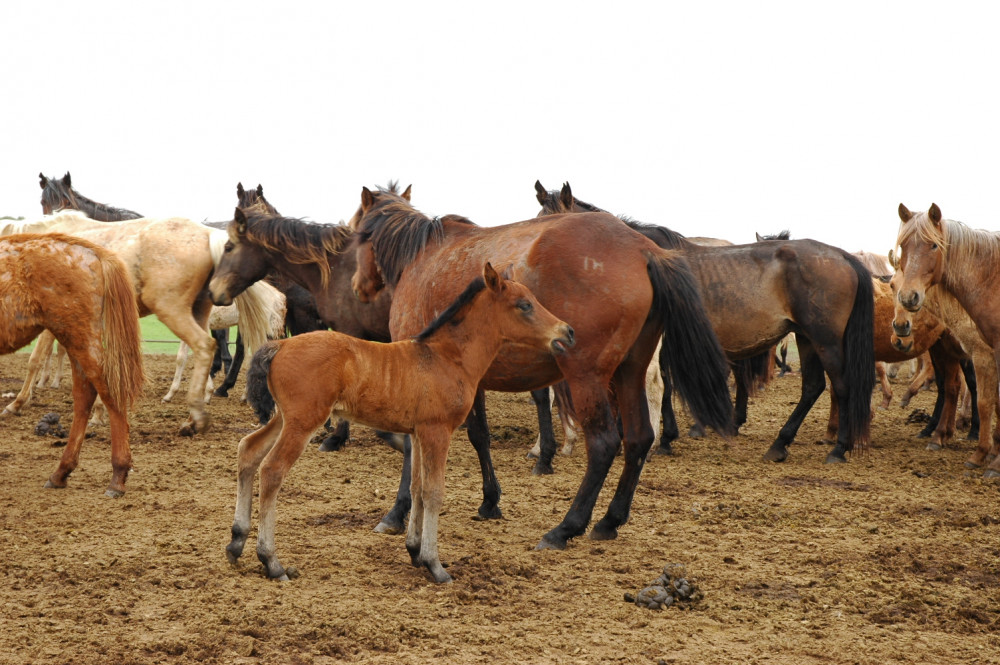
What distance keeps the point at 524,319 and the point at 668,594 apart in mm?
1642

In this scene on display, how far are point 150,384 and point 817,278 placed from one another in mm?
9705

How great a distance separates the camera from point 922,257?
25.8 ft

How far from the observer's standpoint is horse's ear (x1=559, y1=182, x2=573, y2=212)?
8.99 meters

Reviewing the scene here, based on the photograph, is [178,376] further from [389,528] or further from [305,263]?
[389,528]

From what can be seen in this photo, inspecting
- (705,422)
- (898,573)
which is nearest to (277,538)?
(705,422)

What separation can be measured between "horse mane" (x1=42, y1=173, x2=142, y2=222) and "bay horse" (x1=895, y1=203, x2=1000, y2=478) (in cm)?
1132

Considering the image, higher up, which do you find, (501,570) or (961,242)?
(961,242)

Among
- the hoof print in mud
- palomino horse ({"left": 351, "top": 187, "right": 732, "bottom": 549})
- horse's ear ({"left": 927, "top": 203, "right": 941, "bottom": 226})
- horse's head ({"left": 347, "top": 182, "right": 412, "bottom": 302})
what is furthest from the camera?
horse's ear ({"left": 927, "top": 203, "right": 941, "bottom": 226})

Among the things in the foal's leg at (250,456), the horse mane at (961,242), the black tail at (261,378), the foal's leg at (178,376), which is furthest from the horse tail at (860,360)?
the foal's leg at (178,376)

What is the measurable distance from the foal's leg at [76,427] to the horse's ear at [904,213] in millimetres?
7292

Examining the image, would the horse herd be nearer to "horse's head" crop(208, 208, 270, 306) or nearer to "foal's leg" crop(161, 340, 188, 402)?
"horse's head" crop(208, 208, 270, 306)

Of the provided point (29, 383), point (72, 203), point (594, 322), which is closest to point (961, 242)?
point (594, 322)

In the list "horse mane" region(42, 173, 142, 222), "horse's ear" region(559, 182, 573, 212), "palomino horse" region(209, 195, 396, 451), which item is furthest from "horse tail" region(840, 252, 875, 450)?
"horse mane" region(42, 173, 142, 222)

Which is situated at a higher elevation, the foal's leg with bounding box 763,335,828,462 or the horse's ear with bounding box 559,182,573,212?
the horse's ear with bounding box 559,182,573,212
